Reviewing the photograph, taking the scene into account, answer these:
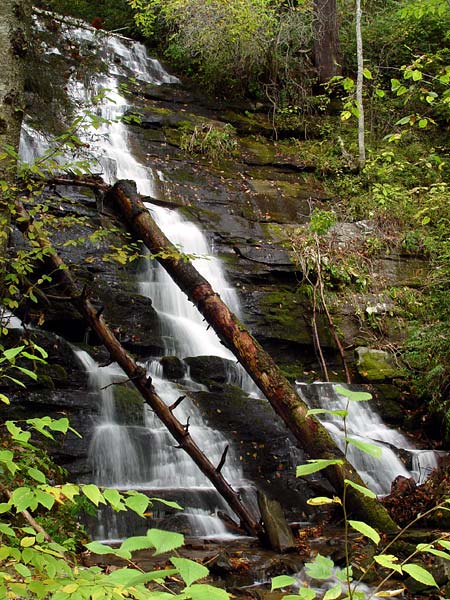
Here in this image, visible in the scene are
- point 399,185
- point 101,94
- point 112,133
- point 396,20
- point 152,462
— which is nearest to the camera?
point 101,94

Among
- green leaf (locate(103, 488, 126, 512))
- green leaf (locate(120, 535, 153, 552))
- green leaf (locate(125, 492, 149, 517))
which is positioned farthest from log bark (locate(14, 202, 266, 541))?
green leaf (locate(120, 535, 153, 552))

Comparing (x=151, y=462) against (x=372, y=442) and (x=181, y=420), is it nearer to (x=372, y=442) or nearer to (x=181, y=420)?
(x=181, y=420)

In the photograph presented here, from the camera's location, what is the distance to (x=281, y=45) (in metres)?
16.3

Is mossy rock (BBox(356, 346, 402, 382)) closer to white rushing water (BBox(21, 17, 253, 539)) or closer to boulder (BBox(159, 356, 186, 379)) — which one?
white rushing water (BBox(21, 17, 253, 539))

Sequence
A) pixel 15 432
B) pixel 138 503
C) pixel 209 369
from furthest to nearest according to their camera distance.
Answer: pixel 209 369, pixel 15 432, pixel 138 503

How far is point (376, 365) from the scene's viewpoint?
951cm

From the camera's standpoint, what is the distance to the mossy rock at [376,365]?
30.7 ft

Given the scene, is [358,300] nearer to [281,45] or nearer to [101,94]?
[101,94]

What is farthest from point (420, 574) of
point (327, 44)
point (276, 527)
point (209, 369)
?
point (327, 44)

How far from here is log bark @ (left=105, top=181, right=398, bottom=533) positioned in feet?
18.3

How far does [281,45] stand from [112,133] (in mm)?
6623

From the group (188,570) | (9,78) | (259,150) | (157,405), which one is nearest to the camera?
(188,570)

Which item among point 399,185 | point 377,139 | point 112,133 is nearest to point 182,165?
point 112,133

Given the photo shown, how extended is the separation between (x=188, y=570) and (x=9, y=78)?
4451mm
